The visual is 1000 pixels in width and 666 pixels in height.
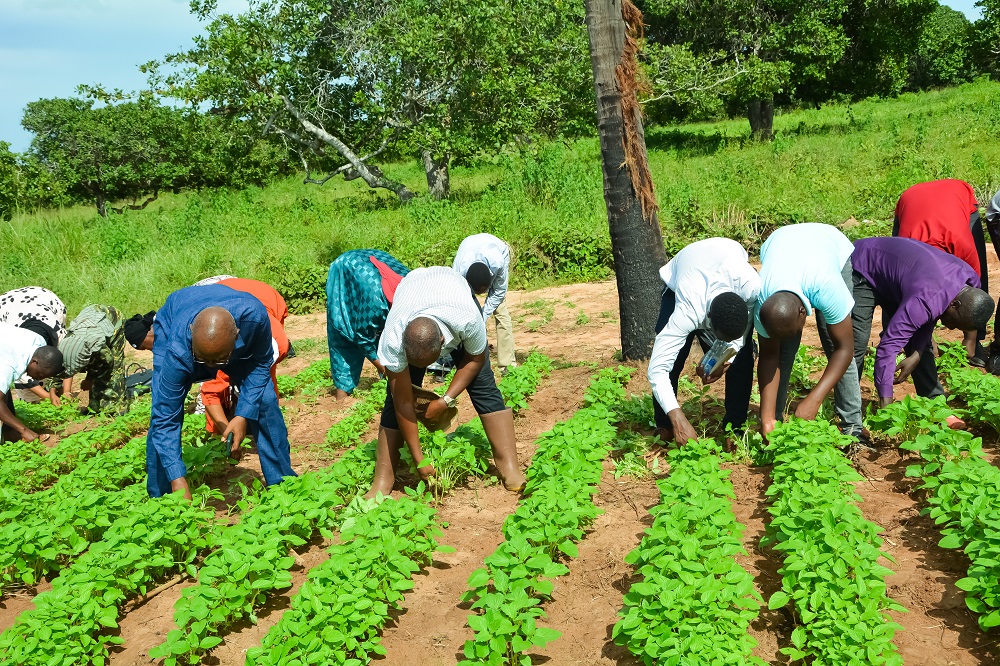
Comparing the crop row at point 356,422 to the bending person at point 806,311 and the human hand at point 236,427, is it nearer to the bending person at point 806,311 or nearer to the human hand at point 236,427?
the human hand at point 236,427

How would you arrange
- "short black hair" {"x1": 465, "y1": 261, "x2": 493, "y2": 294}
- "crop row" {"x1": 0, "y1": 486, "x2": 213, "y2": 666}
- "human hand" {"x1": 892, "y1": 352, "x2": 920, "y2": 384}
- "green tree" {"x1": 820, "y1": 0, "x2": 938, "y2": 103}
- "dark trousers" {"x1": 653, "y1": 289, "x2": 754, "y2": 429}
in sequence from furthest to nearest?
"green tree" {"x1": 820, "y1": 0, "x2": 938, "y2": 103} → "short black hair" {"x1": 465, "y1": 261, "x2": 493, "y2": 294} → "human hand" {"x1": 892, "y1": 352, "x2": 920, "y2": 384} → "dark trousers" {"x1": 653, "y1": 289, "x2": 754, "y2": 429} → "crop row" {"x1": 0, "y1": 486, "x2": 213, "y2": 666}

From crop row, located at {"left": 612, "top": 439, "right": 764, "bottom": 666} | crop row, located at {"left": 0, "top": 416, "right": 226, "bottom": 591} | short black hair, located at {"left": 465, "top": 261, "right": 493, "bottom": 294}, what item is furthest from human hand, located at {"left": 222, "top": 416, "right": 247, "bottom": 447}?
crop row, located at {"left": 612, "top": 439, "right": 764, "bottom": 666}

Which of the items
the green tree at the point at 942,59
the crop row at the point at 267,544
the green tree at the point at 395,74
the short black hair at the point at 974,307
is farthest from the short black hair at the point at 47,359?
the green tree at the point at 942,59

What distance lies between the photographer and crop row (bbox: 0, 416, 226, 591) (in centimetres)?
409

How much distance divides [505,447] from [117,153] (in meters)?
22.4

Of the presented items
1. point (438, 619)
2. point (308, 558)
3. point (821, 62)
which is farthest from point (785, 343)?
point (821, 62)

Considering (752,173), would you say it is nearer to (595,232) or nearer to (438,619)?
(595,232)

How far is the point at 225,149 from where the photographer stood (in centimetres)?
2130

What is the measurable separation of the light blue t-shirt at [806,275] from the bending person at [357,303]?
9.41 ft

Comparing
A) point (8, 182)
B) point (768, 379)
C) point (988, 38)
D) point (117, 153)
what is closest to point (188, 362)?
point (768, 379)

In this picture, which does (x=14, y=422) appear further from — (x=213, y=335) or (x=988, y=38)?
(x=988, y=38)

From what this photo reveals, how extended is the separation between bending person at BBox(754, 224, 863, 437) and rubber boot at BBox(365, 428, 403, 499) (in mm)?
2128

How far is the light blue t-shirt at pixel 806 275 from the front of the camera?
13.4 ft

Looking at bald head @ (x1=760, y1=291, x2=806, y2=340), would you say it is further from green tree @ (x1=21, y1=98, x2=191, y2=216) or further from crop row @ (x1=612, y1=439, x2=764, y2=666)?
green tree @ (x1=21, y1=98, x2=191, y2=216)
